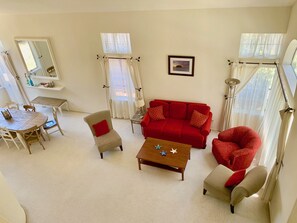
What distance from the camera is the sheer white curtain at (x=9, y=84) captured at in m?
7.69

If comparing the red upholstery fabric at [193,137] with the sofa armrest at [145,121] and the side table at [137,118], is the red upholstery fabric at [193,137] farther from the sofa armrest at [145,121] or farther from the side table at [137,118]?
the side table at [137,118]

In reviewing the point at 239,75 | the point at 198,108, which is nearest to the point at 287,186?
the point at 239,75

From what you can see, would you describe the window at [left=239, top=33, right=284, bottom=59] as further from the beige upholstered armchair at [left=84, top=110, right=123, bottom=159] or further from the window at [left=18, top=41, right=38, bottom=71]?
the window at [left=18, top=41, right=38, bottom=71]

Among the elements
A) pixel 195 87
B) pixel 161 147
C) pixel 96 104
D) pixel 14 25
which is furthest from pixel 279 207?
pixel 14 25

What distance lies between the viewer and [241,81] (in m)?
5.27

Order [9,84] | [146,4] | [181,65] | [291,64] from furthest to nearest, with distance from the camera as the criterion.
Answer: [9,84], [181,65], [146,4], [291,64]

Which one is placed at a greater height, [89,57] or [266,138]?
[89,57]

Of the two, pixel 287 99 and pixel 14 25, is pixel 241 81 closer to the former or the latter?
pixel 287 99

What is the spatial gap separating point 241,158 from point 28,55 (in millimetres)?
7185

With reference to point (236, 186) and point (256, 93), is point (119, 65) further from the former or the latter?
point (236, 186)

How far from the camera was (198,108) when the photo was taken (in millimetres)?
5848

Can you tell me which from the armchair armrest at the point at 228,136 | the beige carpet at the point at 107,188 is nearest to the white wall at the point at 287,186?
the beige carpet at the point at 107,188

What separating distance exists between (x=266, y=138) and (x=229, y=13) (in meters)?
2.89

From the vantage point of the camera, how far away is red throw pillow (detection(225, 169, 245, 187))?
389cm
